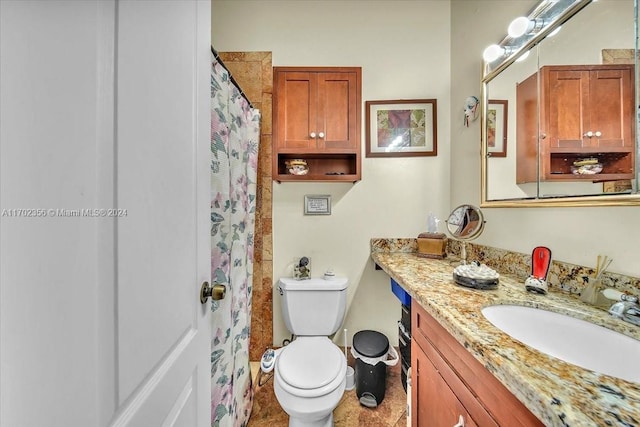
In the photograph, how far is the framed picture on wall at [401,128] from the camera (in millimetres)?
1698

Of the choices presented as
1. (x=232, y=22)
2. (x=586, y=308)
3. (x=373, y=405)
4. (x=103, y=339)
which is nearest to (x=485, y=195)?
(x=586, y=308)

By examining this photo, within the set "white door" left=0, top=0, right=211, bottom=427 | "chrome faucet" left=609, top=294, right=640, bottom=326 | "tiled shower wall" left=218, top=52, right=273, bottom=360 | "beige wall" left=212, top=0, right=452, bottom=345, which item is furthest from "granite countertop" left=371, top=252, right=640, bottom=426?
"tiled shower wall" left=218, top=52, right=273, bottom=360

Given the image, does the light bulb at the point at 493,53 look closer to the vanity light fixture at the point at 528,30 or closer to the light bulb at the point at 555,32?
the vanity light fixture at the point at 528,30

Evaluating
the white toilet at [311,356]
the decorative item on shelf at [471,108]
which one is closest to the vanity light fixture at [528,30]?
the decorative item on shelf at [471,108]

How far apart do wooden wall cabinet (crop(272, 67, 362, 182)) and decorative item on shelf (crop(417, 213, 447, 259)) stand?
0.59m

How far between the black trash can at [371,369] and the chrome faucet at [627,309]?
93 centimetres

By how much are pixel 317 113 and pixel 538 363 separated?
5.08 ft

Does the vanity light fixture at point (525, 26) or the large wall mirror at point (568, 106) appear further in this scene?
the vanity light fixture at point (525, 26)

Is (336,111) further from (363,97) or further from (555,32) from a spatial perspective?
(555,32)

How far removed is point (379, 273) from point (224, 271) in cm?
116

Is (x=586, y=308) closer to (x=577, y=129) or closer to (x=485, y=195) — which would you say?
(x=577, y=129)

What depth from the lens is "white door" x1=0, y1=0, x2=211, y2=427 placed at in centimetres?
26

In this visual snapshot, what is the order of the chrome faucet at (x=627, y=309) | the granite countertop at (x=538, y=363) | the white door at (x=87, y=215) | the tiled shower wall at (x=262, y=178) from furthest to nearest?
1. the tiled shower wall at (x=262, y=178)
2. the chrome faucet at (x=627, y=309)
3. the granite countertop at (x=538, y=363)
4. the white door at (x=87, y=215)

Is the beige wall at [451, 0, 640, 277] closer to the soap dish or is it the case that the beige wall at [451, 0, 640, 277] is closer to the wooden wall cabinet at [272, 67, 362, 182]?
the soap dish
